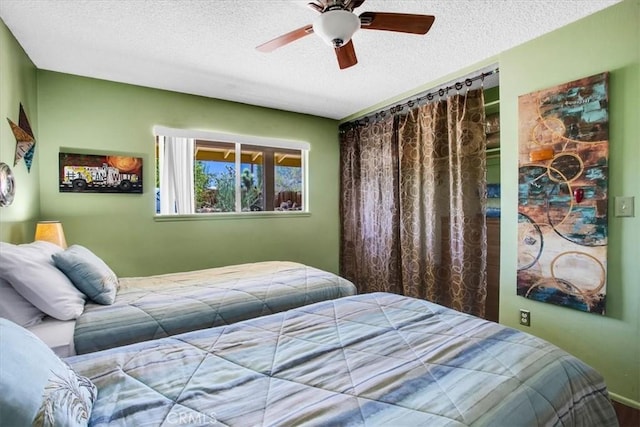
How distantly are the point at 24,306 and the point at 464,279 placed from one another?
3045 mm

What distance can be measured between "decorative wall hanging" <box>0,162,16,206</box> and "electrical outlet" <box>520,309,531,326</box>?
3.69 meters

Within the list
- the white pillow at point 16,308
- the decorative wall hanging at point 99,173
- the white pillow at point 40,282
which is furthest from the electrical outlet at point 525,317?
the decorative wall hanging at point 99,173

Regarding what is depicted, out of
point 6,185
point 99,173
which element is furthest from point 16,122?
point 99,173

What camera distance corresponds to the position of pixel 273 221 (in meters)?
3.94

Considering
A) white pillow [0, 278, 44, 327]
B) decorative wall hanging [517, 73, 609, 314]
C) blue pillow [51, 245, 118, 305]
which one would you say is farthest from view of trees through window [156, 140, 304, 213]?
decorative wall hanging [517, 73, 609, 314]

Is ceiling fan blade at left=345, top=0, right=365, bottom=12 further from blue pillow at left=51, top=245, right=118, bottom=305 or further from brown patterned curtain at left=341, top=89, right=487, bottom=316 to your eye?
blue pillow at left=51, top=245, right=118, bottom=305

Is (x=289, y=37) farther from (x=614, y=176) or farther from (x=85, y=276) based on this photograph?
(x=614, y=176)

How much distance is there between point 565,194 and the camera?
2076mm

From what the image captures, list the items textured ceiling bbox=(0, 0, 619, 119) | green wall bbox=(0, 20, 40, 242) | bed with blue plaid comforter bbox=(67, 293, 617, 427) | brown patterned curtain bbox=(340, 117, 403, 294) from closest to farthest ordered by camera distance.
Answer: bed with blue plaid comforter bbox=(67, 293, 617, 427) < textured ceiling bbox=(0, 0, 619, 119) < green wall bbox=(0, 20, 40, 242) < brown patterned curtain bbox=(340, 117, 403, 294)

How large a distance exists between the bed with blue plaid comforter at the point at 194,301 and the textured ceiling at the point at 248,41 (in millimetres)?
1811

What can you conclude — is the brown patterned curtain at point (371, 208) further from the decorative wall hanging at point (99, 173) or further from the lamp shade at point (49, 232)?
the lamp shade at point (49, 232)

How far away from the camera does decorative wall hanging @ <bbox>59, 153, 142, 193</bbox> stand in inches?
113

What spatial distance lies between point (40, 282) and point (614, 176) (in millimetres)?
3263

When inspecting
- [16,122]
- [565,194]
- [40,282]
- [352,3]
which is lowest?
[40,282]
